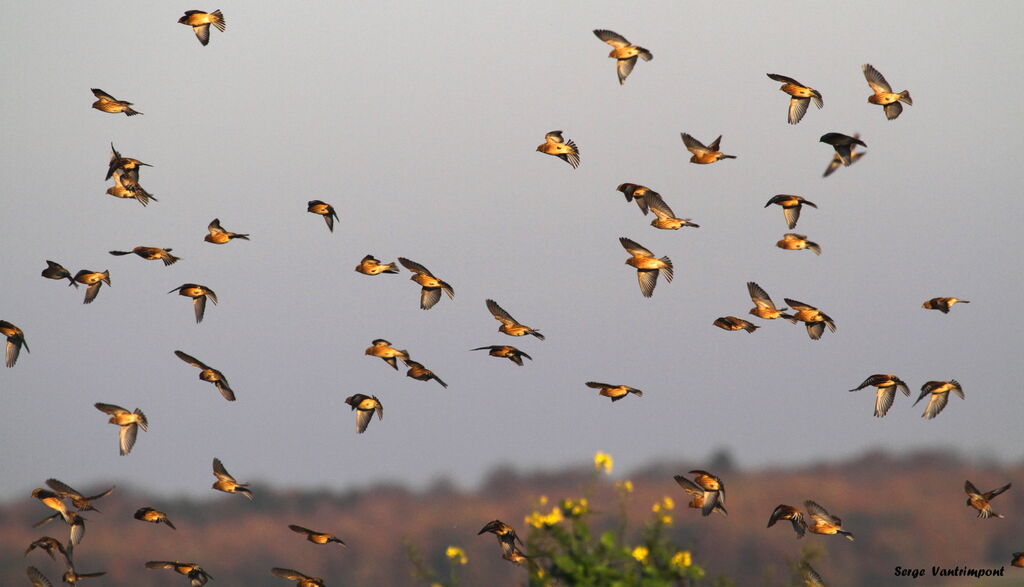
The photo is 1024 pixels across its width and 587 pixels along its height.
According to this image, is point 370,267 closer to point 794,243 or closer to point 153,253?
point 153,253

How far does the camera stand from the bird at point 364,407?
14312mm

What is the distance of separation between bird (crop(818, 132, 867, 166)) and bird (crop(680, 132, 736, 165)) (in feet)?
→ 4.35

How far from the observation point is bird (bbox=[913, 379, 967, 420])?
13.8 m

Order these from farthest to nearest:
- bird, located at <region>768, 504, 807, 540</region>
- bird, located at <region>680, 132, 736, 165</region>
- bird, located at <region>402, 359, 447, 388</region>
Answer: bird, located at <region>680, 132, 736, 165</region>, bird, located at <region>402, 359, 447, 388</region>, bird, located at <region>768, 504, 807, 540</region>

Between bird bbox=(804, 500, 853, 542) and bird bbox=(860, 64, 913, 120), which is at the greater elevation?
bird bbox=(860, 64, 913, 120)

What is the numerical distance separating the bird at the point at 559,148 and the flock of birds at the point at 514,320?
A: 1 centimetres

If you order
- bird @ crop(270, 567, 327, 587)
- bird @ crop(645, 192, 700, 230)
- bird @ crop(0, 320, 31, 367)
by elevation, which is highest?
bird @ crop(645, 192, 700, 230)

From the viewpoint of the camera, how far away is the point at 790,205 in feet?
50.2

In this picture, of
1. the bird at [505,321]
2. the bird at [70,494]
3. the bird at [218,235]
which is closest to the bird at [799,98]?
the bird at [505,321]

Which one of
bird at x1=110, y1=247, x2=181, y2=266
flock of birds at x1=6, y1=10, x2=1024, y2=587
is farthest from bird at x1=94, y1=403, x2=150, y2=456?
bird at x1=110, y1=247, x2=181, y2=266

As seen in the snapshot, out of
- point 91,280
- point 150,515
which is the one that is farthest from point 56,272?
point 150,515

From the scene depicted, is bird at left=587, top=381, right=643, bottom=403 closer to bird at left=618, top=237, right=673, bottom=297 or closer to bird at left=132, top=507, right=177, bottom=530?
bird at left=618, top=237, right=673, bottom=297

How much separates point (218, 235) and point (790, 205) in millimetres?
7164

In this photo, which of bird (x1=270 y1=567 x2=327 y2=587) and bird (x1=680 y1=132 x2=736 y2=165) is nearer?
bird (x1=270 y1=567 x2=327 y2=587)
